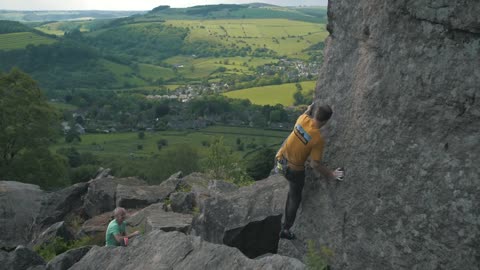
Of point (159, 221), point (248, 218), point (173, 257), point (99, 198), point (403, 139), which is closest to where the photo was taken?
point (403, 139)

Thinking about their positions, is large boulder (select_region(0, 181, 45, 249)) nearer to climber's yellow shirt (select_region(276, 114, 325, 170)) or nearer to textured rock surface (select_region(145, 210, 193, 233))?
textured rock surface (select_region(145, 210, 193, 233))

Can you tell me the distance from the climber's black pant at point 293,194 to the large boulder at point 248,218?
8.52 feet

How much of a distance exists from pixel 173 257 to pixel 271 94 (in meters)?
174

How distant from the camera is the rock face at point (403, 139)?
32.3 ft

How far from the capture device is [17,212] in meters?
29.7

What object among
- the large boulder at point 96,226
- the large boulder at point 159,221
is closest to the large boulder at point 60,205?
the large boulder at point 96,226

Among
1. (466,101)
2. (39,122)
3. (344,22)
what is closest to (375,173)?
(466,101)

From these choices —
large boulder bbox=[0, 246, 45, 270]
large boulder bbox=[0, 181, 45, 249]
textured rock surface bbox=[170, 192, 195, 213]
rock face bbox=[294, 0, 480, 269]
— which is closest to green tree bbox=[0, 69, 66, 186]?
large boulder bbox=[0, 181, 45, 249]

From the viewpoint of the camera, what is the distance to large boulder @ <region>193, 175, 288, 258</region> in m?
16.1

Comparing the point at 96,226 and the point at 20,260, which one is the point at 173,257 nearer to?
the point at 20,260

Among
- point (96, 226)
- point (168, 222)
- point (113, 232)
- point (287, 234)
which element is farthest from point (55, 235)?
point (287, 234)

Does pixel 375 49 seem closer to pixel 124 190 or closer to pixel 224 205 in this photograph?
pixel 224 205

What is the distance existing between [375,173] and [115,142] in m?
124

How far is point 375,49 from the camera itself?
38.0 ft
